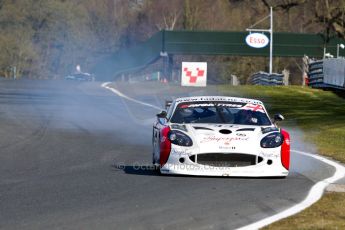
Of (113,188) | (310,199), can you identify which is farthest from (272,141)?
(113,188)

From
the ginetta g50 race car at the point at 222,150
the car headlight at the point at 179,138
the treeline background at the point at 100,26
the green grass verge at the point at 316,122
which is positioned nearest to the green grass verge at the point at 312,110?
the green grass verge at the point at 316,122

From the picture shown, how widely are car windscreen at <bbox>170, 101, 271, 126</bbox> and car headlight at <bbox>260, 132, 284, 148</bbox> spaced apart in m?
0.71

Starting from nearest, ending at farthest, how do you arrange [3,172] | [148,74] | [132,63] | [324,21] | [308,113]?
[3,172], [308,113], [324,21], [132,63], [148,74]

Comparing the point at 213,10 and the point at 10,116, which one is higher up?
the point at 213,10

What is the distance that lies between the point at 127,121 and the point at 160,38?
29007mm

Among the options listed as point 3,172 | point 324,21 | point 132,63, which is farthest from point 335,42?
point 3,172

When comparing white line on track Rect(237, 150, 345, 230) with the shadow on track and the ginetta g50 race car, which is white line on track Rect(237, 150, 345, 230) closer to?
the ginetta g50 race car

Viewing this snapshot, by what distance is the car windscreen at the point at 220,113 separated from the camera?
1211cm

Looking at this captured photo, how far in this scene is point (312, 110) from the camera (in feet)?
83.0

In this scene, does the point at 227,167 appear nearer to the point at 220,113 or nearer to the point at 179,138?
the point at 179,138

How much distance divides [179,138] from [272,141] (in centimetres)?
121

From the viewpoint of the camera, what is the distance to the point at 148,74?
66.0m

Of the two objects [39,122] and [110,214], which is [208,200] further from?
[39,122]

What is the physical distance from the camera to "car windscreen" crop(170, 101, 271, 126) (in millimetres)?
12109
